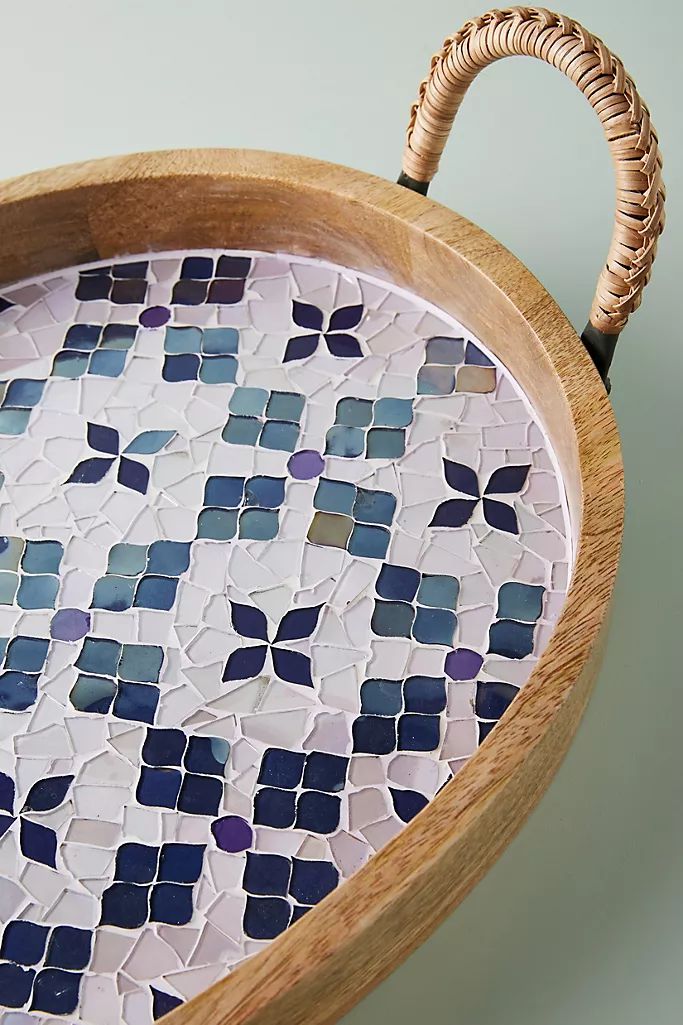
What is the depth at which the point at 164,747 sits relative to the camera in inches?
25.4

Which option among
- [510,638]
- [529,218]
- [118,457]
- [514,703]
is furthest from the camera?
[529,218]

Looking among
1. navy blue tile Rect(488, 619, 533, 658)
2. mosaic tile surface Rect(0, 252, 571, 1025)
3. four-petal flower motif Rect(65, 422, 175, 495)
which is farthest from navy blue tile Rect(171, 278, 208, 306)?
navy blue tile Rect(488, 619, 533, 658)

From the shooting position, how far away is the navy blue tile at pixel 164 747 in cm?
64

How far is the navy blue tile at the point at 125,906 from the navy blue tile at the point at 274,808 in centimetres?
6

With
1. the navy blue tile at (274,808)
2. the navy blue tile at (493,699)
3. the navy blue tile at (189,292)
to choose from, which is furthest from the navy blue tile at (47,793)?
the navy blue tile at (189,292)

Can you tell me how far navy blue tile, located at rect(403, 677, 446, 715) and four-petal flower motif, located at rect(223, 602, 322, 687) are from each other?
5 centimetres

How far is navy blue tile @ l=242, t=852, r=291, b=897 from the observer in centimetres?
59

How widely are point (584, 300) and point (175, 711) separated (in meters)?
0.44

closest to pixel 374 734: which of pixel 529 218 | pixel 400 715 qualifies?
pixel 400 715

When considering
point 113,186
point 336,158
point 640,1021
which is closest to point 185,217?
point 113,186

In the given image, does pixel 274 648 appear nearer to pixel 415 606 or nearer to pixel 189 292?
pixel 415 606

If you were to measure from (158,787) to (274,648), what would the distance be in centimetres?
10

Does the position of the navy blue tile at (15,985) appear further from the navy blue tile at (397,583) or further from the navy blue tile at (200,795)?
the navy blue tile at (397,583)

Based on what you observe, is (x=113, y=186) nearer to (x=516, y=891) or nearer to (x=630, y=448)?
(x=630, y=448)
